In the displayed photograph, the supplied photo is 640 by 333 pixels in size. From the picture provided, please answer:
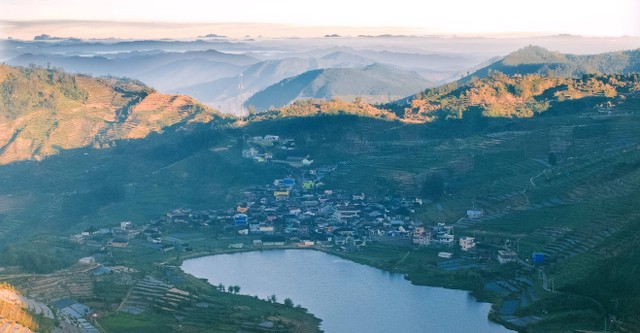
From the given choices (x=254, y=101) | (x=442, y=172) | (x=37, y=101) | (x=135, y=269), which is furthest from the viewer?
(x=254, y=101)

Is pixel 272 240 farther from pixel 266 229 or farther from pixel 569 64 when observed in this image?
pixel 569 64

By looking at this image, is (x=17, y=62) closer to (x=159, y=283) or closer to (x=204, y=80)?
(x=204, y=80)

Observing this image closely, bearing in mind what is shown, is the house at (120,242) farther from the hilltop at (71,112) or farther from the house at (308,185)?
the hilltop at (71,112)

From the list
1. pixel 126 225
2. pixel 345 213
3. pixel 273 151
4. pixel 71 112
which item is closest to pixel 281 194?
pixel 345 213

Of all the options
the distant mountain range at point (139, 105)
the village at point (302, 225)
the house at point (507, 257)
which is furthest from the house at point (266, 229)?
the distant mountain range at point (139, 105)

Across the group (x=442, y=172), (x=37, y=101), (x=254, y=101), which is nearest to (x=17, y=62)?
(x=254, y=101)
